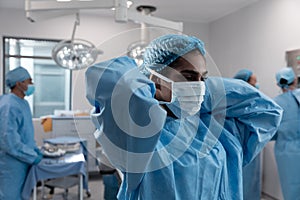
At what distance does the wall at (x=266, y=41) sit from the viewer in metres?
3.16

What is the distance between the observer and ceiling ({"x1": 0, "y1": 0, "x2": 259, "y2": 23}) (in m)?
3.68

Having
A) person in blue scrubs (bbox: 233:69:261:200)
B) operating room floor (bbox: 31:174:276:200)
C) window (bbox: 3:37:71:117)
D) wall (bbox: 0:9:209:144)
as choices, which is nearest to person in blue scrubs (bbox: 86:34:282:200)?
person in blue scrubs (bbox: 233:69:261:200)

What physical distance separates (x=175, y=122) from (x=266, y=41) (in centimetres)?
309

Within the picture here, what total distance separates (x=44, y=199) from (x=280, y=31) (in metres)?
3.35

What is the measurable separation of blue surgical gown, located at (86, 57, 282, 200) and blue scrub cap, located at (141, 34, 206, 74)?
0.52ft

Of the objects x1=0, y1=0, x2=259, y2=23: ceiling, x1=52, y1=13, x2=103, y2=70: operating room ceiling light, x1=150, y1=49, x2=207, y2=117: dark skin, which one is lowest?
x1=150, y1=49, x2=207, y2=117: dark skin

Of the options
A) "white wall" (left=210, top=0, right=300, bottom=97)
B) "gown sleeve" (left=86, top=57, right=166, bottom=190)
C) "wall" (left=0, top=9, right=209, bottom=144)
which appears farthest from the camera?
"wall" (left=0, top=9, right=209, bottom=144)

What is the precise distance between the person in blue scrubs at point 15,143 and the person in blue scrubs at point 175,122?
1.76 m

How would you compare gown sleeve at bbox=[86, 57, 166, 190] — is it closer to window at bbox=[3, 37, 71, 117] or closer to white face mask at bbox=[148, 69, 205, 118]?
white face mask at bbox=[148, 69, 205, 118]

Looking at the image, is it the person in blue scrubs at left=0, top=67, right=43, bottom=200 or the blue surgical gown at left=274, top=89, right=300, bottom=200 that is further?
the blue surgical gown at left=274, top=89, right=300, bottom=200

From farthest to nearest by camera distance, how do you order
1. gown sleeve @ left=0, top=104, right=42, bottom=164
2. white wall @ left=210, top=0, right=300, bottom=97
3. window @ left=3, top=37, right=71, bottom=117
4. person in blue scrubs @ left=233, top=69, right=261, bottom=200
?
window @ left=3, top=37, right=71, bottom=117 → white wall @ left=210, top=0, right=300, bottom=97 → person in blue scrubs @ left=233, top=69, right=261, bottom=200 → gown sleeve @ left=0, top=104, right=42, bottom=164

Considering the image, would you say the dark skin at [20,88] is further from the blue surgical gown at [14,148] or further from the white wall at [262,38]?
the white wall at [262,38]

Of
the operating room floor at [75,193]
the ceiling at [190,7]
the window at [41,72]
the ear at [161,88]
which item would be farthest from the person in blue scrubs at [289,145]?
the window at [41,72]

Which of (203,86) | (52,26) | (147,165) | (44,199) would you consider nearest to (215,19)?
(52,26)
